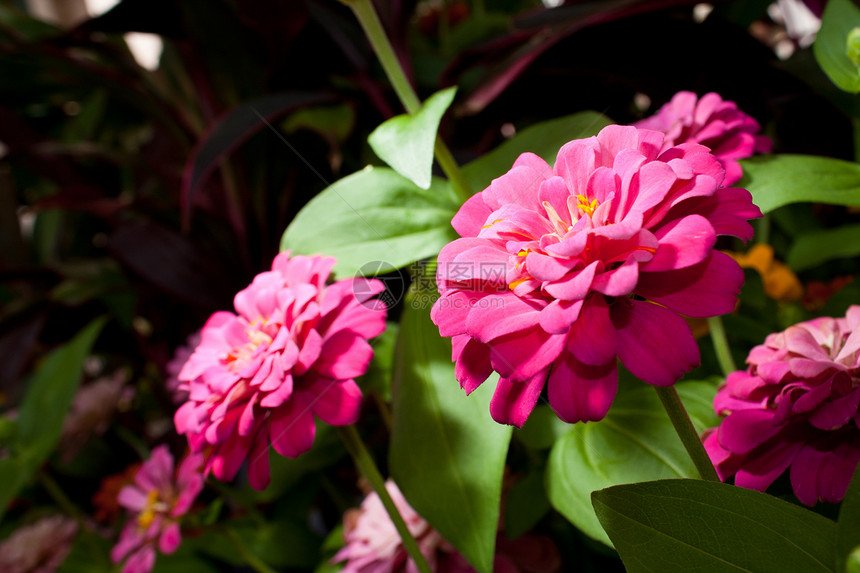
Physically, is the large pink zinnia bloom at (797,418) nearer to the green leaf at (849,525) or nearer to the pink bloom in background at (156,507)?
the green leaf at (849,525)

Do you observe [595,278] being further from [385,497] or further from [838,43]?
[838,43]

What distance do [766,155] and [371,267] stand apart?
0.72 ft

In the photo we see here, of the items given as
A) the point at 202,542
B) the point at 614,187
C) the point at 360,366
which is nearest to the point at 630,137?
the point at 614,187

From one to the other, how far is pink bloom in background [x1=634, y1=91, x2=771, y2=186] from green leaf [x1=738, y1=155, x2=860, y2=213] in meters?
0.02

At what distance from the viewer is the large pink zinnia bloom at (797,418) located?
19 cm

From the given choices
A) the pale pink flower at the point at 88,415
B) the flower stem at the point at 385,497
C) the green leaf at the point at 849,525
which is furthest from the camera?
the pale pink flower at the point at 88,415

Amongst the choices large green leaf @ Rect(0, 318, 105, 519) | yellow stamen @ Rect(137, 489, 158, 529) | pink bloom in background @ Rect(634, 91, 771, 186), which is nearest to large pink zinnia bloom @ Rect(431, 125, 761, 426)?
pink bloom in background @ Rect(634, 91, 771, 186)

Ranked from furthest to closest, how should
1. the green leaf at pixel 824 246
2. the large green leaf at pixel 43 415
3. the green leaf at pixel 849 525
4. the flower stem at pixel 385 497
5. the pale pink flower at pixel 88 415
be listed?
the pale pink flower at pixel 88 415, the large green leaf at pixel 43 415, the green leaf at pixel 824 246, the flower stem at pixel 385 497, the green leaf at pixel 849 525

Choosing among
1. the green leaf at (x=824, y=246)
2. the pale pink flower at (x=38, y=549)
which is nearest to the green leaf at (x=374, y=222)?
the green leaf at (x=824, y=246)

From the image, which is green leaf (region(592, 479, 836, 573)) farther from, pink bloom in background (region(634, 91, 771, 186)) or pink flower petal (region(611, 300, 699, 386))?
pink bloom in background (region(634, 91, 771, 186))

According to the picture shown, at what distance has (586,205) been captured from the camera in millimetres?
194

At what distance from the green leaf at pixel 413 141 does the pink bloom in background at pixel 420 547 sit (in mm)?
181

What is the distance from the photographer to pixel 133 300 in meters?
0.74

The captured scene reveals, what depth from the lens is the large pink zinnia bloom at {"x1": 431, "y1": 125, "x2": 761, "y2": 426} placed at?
0.53ft
